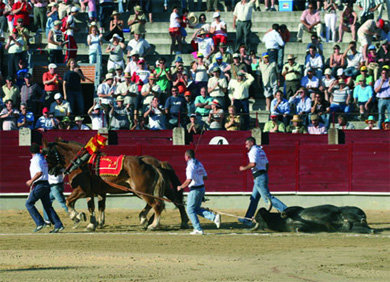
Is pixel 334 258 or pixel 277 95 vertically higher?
pixel 277 95

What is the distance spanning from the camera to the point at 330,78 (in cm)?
2425

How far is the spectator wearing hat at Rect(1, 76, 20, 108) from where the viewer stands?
963 inches

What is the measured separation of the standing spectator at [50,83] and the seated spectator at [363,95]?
7.19 m

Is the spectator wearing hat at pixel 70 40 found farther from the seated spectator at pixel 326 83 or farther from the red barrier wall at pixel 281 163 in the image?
the seated spectator at pixel 326 83

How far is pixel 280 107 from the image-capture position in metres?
23.6

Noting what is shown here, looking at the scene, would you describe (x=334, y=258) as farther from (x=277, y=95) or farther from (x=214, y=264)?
(x=277, y=95)

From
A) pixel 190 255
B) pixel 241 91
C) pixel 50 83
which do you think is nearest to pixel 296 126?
pixel 241 91

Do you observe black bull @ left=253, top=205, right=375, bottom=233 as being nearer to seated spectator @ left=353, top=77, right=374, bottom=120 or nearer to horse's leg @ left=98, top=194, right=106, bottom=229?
horse's leg @ left=98, top=194, right=106, bottom=229

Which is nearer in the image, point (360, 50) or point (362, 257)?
point (362, 257)

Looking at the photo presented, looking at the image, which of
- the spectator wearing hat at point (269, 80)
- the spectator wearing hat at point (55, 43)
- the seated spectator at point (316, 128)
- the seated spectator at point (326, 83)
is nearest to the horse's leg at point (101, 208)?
the seated spectator at point (316, 128)

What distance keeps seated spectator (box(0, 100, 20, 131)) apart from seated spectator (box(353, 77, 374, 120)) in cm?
802

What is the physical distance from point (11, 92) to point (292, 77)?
677cm

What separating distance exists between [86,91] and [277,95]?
5.71 metres

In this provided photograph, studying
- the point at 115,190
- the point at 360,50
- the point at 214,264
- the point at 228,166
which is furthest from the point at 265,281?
the point at 360,50
